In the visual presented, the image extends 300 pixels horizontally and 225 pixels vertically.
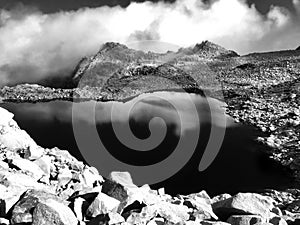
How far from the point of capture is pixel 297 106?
43.9 m

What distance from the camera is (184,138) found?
29.1 metres

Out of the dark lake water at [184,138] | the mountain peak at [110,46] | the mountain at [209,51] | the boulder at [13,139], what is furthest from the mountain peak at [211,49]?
the boulder at [13,139]

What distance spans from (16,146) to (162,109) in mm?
29719

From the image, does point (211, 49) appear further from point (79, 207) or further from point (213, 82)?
point (79, 207)

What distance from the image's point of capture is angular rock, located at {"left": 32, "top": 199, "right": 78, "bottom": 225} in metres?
7.75

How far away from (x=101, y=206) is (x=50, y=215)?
1.21 meters

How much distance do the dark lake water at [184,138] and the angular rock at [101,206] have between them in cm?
1072

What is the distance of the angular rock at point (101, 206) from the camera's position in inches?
336

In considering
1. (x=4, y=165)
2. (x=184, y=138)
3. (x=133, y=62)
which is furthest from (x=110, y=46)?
(x=4, y=165)

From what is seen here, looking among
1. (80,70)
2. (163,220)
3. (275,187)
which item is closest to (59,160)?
(163,220)

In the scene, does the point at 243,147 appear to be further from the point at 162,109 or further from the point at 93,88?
the point at 93,88

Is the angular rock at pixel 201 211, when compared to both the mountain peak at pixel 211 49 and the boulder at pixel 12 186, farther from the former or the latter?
the mountain peak at pixel 211 49

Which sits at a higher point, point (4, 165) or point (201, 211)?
point (4, 165)

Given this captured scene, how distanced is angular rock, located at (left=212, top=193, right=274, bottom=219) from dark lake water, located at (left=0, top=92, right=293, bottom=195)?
31.6 ft
